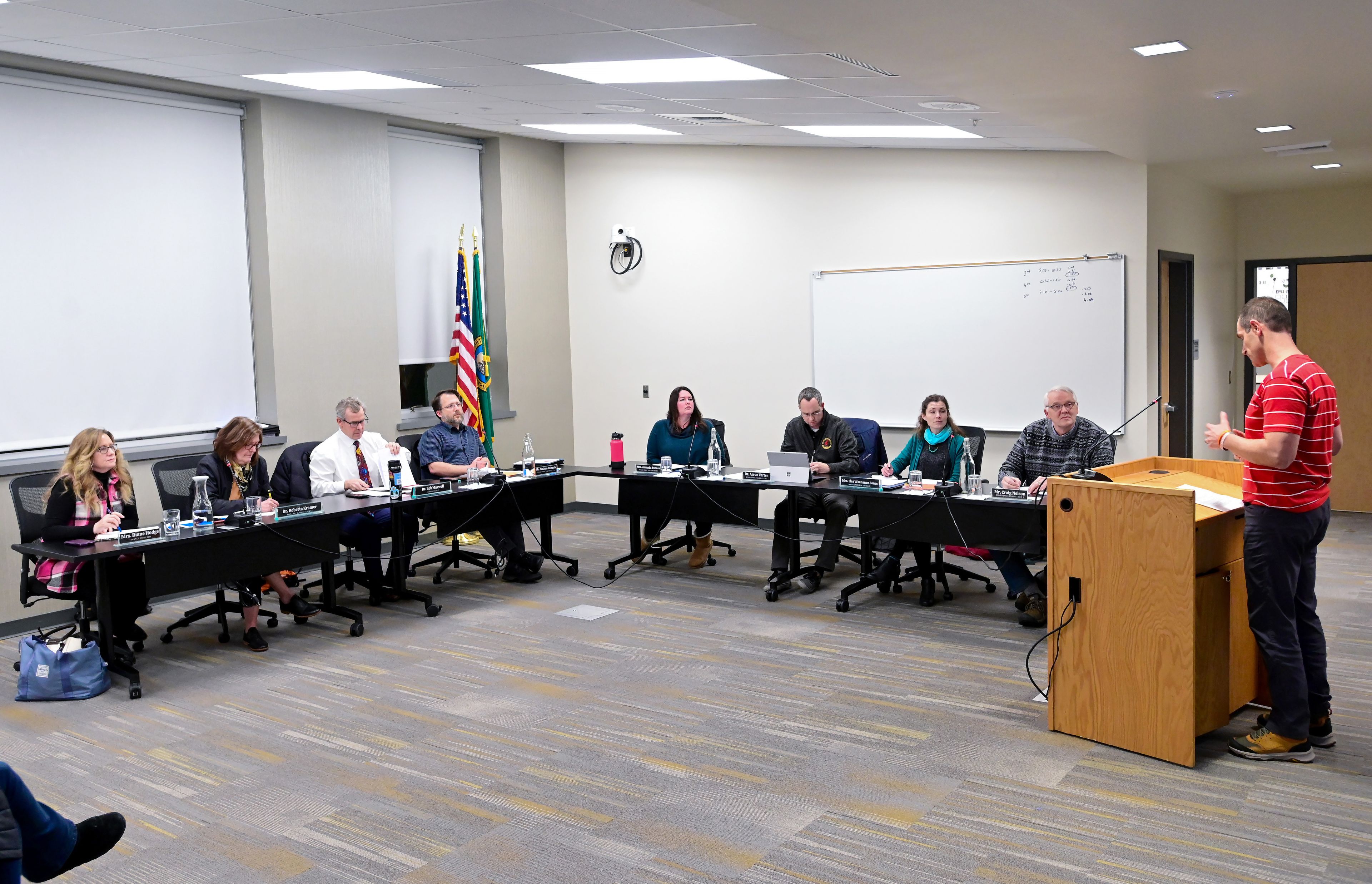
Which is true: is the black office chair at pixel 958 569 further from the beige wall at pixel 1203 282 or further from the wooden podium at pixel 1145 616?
the wooden podium at pixel 1145 616

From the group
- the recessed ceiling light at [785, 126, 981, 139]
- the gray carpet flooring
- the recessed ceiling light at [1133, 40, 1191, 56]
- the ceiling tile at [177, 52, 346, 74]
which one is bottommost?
the gray carpet flooring

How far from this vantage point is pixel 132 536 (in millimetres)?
5031

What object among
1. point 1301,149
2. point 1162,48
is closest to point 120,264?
point 1162,48

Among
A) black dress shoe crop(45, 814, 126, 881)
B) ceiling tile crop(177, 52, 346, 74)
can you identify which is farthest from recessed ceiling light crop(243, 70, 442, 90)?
black dress shoe crop(45, 814, 126, 881)

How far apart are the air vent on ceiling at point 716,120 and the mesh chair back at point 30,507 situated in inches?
156

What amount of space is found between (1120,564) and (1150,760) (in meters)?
0.68

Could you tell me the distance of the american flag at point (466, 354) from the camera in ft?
27.0

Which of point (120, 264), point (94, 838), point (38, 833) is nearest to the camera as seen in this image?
point (38, 833)

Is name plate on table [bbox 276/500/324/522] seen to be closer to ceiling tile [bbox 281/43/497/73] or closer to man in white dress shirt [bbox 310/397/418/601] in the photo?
man in white dress shirt [bbox 310/397/418/601]

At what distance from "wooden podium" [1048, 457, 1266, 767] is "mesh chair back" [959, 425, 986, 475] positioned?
2.28 meters

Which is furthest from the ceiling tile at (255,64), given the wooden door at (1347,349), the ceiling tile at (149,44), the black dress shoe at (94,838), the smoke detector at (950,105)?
the wooden door at (1347,349)

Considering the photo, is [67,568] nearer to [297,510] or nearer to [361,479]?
[297,510]

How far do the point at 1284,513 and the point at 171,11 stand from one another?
15.2 ft

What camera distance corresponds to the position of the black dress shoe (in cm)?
281
